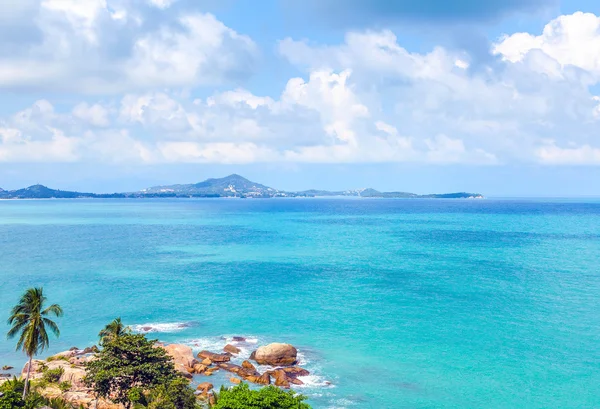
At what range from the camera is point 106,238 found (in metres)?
159

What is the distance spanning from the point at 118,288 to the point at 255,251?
1916 inches

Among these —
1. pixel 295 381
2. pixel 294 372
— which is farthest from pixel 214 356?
pixel 295 381

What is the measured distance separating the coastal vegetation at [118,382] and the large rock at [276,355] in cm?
291

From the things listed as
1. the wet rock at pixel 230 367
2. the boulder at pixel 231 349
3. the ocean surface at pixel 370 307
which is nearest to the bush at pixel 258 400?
the ocean surface at pixel 370 307

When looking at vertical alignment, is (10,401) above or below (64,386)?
above

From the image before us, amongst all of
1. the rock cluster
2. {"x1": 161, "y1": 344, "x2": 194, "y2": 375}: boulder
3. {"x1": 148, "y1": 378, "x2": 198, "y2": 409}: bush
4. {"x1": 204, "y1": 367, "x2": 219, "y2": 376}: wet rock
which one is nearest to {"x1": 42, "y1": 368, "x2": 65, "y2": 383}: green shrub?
{"x1": 161, "y1": 344, "x2": 194, "y2": 375}: boulder

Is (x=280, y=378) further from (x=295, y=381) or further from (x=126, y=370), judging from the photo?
(x=126, y=370)

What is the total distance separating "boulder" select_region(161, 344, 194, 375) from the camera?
51219 mm

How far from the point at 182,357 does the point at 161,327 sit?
15.5m

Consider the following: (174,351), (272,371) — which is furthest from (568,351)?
(174,351)

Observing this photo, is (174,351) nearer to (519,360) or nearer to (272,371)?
(272,371)

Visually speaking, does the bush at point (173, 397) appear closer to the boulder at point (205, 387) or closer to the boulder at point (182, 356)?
the boulder at point (205, 387)

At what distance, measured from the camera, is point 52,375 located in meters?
46.8

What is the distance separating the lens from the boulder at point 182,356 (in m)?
51.2
